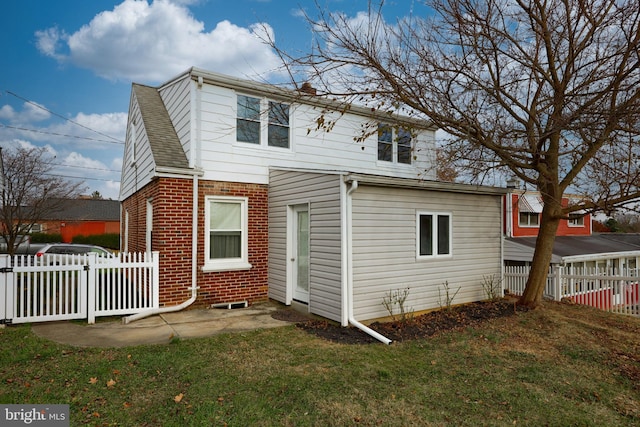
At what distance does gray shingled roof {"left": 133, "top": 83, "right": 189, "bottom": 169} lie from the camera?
8.22m

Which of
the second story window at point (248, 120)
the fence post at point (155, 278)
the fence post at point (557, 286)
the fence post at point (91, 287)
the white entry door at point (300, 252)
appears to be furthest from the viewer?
the fence post at point (557, 286)

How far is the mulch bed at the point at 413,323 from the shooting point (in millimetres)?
6484

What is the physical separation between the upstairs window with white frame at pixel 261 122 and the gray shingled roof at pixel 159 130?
152 cm

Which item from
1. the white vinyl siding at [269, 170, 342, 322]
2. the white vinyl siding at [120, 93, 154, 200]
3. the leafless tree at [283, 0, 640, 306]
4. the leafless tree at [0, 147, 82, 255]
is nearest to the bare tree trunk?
the leafless tree at [283, 0, 640, 306]

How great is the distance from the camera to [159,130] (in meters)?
9.11

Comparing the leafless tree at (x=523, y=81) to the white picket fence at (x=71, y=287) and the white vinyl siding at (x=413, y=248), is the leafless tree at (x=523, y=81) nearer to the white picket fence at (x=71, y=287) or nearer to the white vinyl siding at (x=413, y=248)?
the white vinyl siding at (x=413, y=248)

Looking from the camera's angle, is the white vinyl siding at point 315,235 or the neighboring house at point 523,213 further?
the neighboring house at point 523,213

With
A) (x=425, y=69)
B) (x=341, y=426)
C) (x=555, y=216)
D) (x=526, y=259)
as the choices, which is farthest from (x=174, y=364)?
(x=526, y=259)

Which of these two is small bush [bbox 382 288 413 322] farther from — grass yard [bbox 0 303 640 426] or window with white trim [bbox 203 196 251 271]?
window with white trim [bbox 203 196 251 271]

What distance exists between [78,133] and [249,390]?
19.7 meters

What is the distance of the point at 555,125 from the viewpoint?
7281 mm

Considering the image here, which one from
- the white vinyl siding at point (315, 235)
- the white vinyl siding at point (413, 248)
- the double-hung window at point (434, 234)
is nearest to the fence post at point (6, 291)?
the white vinyl siding at point (315, 235)

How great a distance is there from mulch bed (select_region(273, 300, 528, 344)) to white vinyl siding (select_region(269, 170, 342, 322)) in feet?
1.17

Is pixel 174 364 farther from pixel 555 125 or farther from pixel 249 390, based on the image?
pixel 555 125
